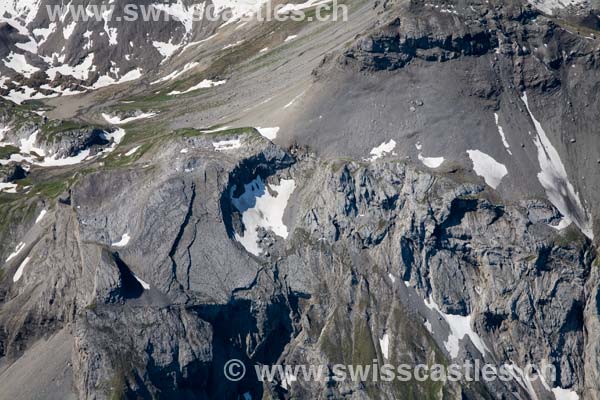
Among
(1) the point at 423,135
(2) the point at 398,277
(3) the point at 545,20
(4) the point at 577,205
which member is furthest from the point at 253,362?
(3) the point at 545,20

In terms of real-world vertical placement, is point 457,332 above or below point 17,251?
below

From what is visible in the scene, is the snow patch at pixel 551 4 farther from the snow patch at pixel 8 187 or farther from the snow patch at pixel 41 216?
the snow patch at pixel 8 187

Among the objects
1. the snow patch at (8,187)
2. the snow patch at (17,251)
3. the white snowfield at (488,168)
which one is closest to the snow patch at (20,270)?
the snow patch at (17,251)

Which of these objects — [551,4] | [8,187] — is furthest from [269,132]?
[551,4]

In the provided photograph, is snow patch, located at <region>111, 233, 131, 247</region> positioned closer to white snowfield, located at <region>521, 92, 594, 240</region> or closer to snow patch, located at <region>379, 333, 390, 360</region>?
Result: snow patch, located at <region>379, 333, 390, 360</region>

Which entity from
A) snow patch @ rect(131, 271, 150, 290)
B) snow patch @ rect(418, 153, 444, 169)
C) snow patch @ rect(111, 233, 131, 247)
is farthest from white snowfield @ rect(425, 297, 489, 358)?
snow patch @ rect(111, 233, 131, 247)

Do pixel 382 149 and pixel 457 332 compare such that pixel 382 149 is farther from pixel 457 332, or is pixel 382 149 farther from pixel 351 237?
pixel 457 332
